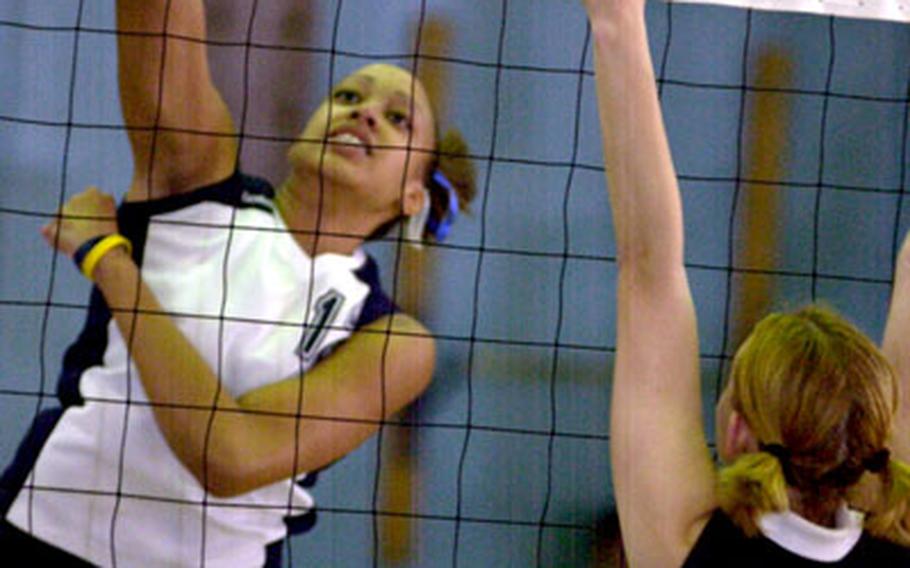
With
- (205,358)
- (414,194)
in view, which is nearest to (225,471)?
(205,358)

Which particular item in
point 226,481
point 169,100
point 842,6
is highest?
point 842,6

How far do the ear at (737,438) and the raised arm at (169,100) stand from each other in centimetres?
100

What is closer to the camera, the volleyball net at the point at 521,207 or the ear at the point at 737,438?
the ear at the point at 737,438

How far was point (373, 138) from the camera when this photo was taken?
1.87 m

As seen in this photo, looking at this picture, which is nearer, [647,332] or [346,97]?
[647,332]

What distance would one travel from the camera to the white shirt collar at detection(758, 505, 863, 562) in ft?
3.09

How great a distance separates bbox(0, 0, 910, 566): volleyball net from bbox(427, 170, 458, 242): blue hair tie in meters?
0.01

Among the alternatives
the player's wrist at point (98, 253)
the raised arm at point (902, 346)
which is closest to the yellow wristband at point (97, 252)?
the player's wrist at point (98, 253)

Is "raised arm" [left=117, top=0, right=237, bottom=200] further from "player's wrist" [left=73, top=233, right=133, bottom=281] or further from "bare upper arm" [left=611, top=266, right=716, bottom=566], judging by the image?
"bare upper arm" [left=611, top=266, right=716, bottom=566]

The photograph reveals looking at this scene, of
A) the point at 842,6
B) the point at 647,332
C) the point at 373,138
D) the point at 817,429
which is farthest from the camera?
the point at 373,138

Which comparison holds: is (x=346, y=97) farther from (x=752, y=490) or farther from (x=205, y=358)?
(x=752, y=490)

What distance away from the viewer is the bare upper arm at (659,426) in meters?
0.99

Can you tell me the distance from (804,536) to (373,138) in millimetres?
1032

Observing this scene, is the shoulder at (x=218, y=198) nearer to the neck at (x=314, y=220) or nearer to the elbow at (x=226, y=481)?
the neck at (x=314, y=220)
